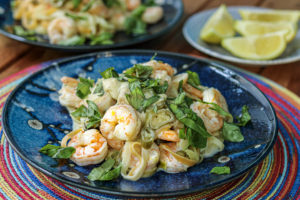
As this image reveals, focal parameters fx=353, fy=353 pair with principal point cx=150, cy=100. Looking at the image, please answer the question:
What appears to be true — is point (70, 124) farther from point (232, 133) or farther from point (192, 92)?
point (232, 133)

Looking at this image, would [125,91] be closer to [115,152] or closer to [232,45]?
[115,152]

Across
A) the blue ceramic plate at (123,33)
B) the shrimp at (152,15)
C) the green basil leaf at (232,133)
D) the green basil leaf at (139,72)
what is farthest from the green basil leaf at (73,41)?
the green basil leaf at (232,133)

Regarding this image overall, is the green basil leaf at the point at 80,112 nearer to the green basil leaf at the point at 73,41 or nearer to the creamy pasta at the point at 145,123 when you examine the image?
the creamy pasta at the point at 145,123

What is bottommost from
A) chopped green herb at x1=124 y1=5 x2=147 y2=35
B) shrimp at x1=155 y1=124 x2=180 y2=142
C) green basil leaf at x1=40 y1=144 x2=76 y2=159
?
chopped green herb at x1=124 y1=5 x2=147 y2=35

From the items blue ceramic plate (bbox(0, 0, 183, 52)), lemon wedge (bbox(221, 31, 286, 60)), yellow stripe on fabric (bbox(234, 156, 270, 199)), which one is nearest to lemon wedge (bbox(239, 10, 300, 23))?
lemon wedge (bbox(221, 31, 286, 60))

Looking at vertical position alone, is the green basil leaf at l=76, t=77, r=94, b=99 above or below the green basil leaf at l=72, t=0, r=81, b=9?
below

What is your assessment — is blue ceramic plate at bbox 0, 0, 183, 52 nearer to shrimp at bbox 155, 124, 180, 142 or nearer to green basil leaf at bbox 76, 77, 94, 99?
green basil leaf at bbox 76, 77, 94, 99
